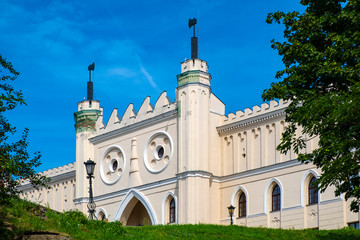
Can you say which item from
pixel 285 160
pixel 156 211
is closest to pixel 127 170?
pixel 156 211

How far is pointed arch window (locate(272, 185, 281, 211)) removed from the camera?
46.0 metres

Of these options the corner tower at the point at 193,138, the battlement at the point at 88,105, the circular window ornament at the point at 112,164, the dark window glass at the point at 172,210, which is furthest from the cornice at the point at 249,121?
the battlement at the point at 88,105

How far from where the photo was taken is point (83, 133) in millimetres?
56688

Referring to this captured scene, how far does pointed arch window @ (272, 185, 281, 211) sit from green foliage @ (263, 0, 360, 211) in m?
20.4

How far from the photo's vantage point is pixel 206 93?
49.2m

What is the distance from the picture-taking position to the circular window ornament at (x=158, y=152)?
5044 cm

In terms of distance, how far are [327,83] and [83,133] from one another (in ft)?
109

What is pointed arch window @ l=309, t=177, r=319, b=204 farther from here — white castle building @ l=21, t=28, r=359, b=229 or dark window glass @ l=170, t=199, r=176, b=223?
dark window glass @ l=170, t=199, r=176, b=223

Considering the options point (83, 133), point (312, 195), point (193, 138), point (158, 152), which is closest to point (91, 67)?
point (83, 133)

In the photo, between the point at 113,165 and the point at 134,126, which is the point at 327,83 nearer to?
the point at 134,126

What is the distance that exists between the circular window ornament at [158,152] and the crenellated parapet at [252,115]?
3290 millimetres

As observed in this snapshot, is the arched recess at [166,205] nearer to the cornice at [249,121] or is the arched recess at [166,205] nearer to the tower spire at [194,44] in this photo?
the cornice at [249,121]

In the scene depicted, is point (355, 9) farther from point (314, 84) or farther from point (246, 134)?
point (246, 134)

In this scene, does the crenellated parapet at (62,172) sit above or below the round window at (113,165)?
above
